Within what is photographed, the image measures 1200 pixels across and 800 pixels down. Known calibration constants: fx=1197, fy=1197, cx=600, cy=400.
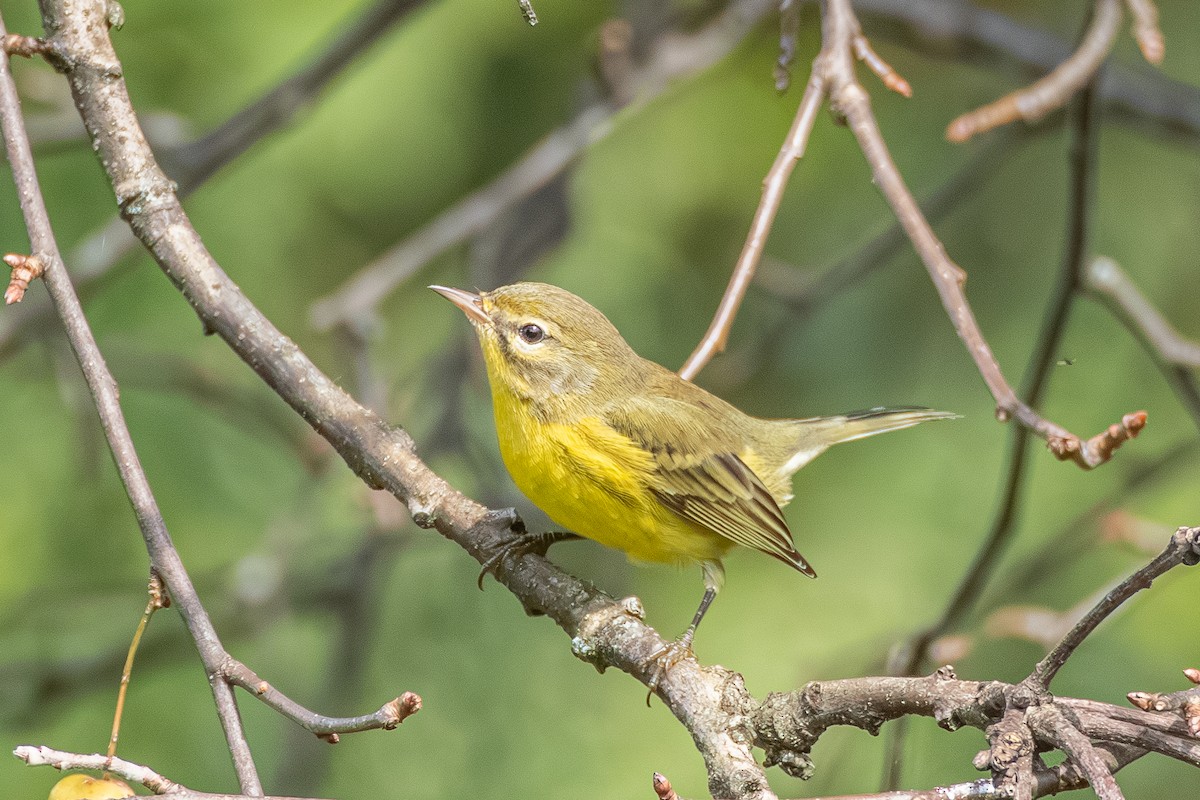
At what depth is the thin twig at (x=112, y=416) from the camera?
1.92 meters

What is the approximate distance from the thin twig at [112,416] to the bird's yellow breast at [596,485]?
1419 millimetres

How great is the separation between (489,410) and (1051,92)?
346 cm

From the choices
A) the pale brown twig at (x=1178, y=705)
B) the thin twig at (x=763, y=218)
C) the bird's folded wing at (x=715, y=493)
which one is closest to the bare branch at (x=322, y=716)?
the pale brown twig at (x=1178, y=705)

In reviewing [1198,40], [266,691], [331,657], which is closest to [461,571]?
[331,657]

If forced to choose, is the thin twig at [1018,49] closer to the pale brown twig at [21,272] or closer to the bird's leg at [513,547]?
the bird's leg at [513,547]

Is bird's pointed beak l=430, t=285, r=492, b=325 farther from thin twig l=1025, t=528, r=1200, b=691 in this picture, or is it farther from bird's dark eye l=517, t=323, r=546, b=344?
thin twig l=1025, t=528, r=1200, b=691

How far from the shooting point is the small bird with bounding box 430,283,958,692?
3.47 m

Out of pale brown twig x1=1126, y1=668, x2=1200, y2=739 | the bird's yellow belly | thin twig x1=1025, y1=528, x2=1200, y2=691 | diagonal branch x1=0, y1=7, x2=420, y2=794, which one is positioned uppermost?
the bird's yellow belly

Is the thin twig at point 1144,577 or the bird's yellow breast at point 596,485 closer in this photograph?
the thin twig at point 1144,577

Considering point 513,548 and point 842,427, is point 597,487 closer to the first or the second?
point 513,548

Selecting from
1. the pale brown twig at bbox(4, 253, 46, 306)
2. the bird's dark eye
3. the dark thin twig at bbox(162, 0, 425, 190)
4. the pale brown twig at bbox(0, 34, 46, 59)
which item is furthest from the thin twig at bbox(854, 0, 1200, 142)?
the pale brown twig at bbox(4, 253, 46, 306)

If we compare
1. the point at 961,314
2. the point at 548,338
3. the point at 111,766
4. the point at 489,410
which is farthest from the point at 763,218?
the point at 489,410

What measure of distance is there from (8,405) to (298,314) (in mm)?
1370

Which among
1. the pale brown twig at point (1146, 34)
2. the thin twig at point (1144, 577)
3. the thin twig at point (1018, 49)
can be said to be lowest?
the thin twig at point (1144, 577)
